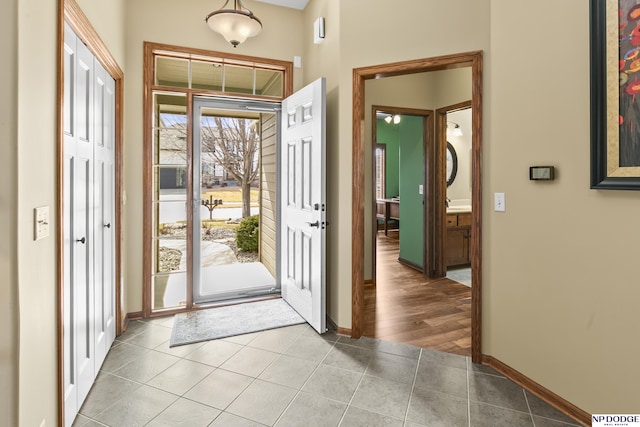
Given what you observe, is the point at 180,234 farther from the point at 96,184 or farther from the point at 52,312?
the point at 52,312

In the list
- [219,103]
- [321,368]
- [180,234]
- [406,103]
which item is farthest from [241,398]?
[406,103]

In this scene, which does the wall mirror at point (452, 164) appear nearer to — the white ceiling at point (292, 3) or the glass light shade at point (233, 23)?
the white ceiling at point (292, 3)

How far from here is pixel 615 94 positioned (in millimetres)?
1680

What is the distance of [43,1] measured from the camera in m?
1.46

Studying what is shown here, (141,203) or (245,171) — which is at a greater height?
(245,171)

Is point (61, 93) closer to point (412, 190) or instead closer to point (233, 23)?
point (233, 23)

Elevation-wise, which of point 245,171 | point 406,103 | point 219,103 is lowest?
point 245,171

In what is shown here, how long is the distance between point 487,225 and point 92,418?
8.73 ft

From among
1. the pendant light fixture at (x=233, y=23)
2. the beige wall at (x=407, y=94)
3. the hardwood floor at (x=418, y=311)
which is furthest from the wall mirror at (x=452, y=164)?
the pendant light fixture at (x=233, y=23)

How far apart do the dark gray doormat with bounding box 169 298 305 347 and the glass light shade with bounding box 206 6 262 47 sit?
248 cm

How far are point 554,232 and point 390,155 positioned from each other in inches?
303

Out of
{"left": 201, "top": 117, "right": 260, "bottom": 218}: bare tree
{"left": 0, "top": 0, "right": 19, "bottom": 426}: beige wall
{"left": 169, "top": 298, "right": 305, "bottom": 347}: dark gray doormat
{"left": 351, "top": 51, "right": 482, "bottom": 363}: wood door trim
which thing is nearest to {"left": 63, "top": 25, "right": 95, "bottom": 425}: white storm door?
{"left": 0, "top": 0, "right": 19, "bottom": 426}: beige wall

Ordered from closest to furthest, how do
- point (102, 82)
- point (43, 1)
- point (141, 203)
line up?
point (43, 1), point (102, 82), point (141, 203)

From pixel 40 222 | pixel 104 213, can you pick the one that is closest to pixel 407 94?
pixel 104 213
